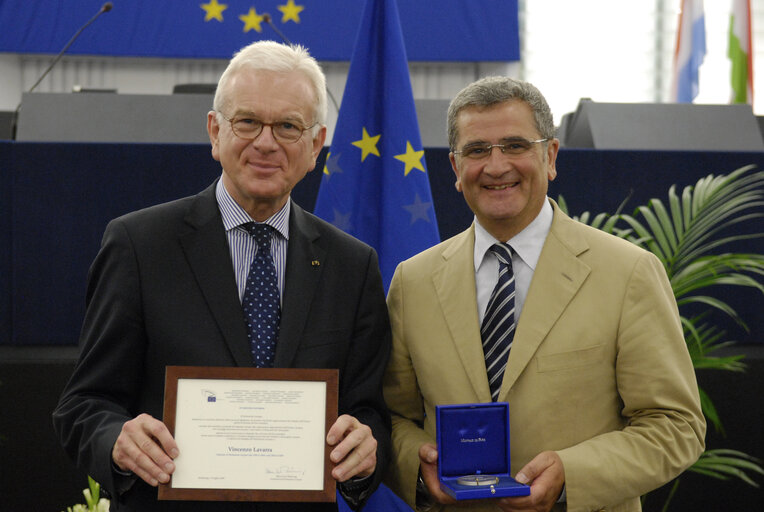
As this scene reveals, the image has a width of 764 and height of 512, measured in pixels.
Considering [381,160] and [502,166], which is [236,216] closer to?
[502,166]

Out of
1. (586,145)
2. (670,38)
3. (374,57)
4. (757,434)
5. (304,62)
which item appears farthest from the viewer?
(670,38)

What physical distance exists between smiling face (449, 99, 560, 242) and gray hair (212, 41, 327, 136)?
13.4 inches

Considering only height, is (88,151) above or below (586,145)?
below

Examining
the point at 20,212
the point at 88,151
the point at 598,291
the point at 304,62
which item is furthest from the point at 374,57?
the point at 20,212

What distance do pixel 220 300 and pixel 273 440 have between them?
0.32 metres

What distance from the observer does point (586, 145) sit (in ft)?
17.4

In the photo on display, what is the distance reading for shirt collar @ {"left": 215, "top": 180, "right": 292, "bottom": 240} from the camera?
5.75ft

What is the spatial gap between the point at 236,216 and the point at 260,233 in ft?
0.21

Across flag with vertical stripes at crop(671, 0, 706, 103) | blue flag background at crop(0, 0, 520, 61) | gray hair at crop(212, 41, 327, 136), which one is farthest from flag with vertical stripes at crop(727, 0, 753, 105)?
gray hair at crop(212, 41, 327, 136)

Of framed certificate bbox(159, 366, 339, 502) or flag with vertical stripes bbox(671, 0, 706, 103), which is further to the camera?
flag with vertical stripes bbox(671, 0, 706, 103)

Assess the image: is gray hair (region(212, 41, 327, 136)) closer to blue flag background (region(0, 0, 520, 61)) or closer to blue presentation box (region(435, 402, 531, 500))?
blue presentation box (region(435, 402, 531, 500))

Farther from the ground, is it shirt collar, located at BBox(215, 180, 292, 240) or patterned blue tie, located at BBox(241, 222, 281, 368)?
shirt collar, located at BBox(215, 180, 292, 240)

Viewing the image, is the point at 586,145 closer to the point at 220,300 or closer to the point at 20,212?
the point at 20,212
